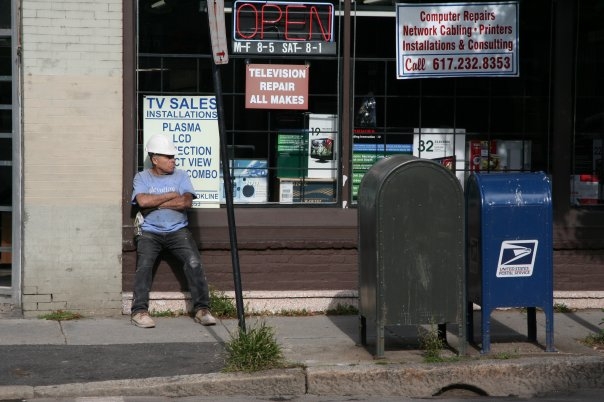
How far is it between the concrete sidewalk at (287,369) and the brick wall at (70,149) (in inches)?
27.8

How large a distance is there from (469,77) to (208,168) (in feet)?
9.23

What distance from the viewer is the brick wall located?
948 cm

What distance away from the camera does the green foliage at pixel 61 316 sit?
954 cm

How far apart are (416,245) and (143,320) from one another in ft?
9.51

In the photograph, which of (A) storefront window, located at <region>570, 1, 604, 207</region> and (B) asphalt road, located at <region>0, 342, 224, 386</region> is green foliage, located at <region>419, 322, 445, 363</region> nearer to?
(B) asphalt road, located at <region>0, 342, 224, 386</region>

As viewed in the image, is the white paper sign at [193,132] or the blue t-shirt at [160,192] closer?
the blue t-shirt at [160,192]

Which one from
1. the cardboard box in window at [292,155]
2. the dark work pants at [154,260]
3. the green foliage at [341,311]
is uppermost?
the cardboard box in window at [292,155]

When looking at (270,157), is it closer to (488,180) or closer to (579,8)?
(488,180)

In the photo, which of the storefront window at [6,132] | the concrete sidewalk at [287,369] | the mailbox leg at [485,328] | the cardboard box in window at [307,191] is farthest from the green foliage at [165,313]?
the mailbox leg at [485,328]

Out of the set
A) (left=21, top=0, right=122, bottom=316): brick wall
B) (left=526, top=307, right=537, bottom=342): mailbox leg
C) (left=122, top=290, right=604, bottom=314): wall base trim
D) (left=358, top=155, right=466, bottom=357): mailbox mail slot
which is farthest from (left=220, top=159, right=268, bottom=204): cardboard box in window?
(left=526, top=307, right=537, bottom=342): mailbox leg

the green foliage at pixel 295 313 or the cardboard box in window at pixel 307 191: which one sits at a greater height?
the cardboard box in window at pixel 307 191

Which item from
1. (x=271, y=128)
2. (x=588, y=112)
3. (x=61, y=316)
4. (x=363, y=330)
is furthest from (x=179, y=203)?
(x=588, y=112)

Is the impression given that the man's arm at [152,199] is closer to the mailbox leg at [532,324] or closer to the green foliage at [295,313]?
the green foliage at [295,313]

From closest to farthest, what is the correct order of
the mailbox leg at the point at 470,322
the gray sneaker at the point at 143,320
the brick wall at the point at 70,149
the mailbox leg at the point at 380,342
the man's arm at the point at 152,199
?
the mailbox leg at the point at 380,342, the mailbox leg at the point at 470,322, the gray sneaker at the point at 143,320, the man's arm at the point at 152,199, the brick wall at the point at 70,149
